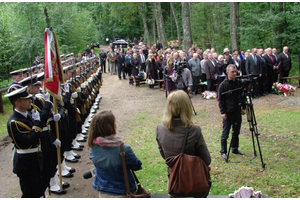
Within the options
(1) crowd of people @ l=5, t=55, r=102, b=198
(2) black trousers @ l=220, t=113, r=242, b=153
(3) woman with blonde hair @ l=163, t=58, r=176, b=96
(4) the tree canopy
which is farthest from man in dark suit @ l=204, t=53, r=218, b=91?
(1) crowd of people @ l=5, t=55, r=102, b=198

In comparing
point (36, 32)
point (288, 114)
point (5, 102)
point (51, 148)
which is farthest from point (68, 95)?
point (36, 32)

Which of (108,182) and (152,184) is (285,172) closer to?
(152,184)

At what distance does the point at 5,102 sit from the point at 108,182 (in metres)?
13.6

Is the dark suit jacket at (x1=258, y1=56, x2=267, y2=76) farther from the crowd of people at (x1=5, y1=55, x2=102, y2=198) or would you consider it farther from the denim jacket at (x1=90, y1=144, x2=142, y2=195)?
the denim jacket at (x1=90, y1=144, x2=142, y2=195)

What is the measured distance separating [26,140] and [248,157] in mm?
4922

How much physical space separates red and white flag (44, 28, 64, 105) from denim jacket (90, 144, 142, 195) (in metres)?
2.54

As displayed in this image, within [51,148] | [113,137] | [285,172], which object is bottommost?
[285,172]

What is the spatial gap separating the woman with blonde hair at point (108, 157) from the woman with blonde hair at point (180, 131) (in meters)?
0.46

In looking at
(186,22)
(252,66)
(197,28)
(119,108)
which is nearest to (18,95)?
(119,108)

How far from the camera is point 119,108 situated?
45.4 ft

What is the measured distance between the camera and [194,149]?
3.68 m

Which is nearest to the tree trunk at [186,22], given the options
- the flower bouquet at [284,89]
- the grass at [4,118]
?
the flower bouquet at [284,89]

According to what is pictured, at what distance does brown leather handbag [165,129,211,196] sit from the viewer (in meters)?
3.48

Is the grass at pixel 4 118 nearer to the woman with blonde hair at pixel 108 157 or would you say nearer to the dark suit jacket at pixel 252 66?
the woman with blonde hair at pixel 108 157
